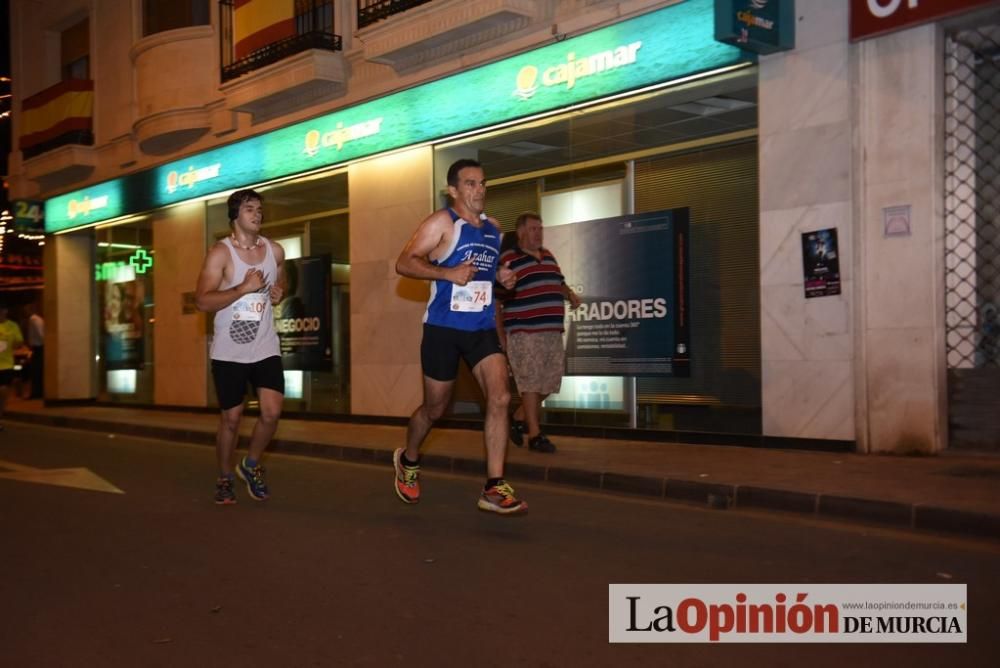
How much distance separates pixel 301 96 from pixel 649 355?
261 inches

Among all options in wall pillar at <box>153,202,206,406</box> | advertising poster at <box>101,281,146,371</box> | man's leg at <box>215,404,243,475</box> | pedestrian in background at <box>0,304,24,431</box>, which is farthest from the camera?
advertising poster at <box>101,281,146,371</box>

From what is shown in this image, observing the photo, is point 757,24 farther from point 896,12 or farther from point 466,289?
point 466,289

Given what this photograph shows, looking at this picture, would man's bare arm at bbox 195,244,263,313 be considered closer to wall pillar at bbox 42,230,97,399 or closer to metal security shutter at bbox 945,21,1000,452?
metal security shutter at bbox 945,21,1000,452

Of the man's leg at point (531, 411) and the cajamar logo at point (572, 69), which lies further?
the cajamar logo at point (572, 69)

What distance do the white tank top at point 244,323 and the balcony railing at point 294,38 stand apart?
7.39 metres

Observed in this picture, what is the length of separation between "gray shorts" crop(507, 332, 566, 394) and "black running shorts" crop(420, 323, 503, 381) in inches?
108

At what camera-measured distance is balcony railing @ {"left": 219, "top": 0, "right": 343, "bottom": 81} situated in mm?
13962

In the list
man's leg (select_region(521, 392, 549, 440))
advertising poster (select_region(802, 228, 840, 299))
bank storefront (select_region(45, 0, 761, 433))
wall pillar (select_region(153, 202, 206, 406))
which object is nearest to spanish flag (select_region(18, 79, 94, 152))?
wall pillar (select_region(153, 202, 206, 406))

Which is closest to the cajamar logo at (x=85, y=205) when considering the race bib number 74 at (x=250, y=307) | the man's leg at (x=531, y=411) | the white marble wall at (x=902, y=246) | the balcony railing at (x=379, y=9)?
the balcony railing at (x=379, y=9)

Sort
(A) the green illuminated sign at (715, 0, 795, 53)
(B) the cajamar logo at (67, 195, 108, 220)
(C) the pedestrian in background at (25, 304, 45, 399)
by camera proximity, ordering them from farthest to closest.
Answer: (C) the pedestrian in background at (25, 304, 45, 399), (B) the cajamar logo at (67, 195, 108, 220), (A) the green illuminated sign at (715, 0, 795, 53)

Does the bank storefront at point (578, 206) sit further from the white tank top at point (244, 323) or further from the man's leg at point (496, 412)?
the white tank top at point (244, 323)

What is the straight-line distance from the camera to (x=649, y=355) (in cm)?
1076

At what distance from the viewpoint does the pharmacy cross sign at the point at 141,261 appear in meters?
19.4

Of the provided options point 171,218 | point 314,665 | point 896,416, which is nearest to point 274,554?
point 314,665
